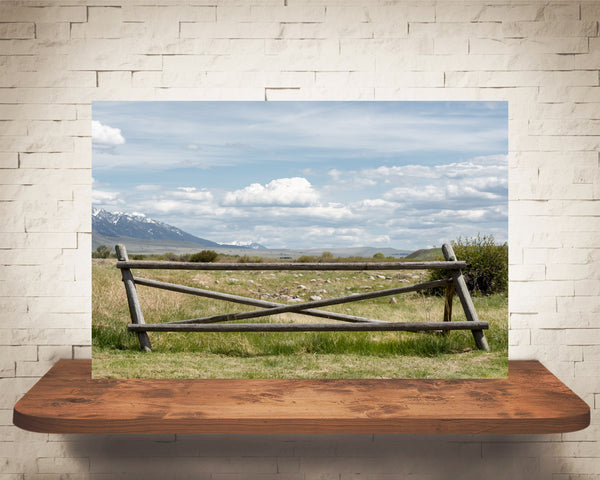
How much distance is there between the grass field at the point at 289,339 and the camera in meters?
2.71

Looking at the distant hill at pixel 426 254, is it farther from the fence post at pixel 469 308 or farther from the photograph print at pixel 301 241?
the fence post at pixel 469 308

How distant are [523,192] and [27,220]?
2514 millimetres

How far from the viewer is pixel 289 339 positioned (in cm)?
276

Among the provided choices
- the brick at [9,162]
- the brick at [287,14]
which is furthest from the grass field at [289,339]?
the brick at [287,14]

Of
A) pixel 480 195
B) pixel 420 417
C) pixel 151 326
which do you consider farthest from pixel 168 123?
pixel 420 417

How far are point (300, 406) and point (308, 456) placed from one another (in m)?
0.72

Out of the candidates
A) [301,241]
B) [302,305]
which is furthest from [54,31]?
[302,305]

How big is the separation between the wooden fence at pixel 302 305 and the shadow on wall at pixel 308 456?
52cm

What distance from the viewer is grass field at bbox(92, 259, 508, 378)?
2.71 m

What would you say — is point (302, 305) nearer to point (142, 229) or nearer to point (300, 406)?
point (300, 406)

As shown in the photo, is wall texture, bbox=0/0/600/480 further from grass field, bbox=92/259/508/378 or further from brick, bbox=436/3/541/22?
grass field, bbox=92/259/508/378

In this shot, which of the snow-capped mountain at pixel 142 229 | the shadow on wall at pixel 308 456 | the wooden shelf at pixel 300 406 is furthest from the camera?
the shadow on wall at pixel 308 456

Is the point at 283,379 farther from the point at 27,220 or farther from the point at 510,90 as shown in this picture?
the point at 510,90

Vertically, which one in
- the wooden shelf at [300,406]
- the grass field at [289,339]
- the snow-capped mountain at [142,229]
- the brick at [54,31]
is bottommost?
the wooden shelf at [300,406]
